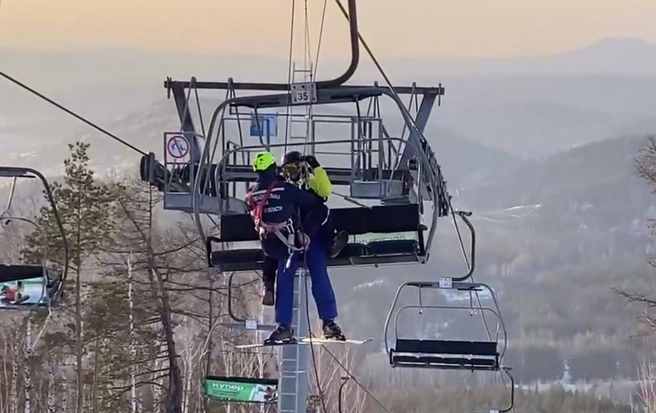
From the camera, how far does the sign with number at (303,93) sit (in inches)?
380

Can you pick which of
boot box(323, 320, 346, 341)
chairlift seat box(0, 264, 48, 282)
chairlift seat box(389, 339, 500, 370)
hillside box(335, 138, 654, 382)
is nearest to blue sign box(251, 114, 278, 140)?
chairlift seat box(389, 339, 500, 370)

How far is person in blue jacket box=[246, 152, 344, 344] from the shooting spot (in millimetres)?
10281

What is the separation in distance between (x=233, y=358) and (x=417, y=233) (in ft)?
87.3

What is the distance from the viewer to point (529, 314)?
117562 mm

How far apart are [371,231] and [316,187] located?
1.22 metres

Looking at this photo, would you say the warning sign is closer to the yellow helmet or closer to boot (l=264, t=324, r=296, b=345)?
boot (l=264, t=324, r=296, b=345)

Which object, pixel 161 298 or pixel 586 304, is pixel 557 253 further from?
pixel 161 298

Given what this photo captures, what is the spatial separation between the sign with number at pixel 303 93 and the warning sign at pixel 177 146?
4697 mm

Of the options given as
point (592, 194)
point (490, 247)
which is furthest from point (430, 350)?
point (592, 194)

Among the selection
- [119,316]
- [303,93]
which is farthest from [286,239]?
[119,316]

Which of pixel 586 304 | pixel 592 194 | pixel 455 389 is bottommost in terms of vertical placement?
pixel 455 389

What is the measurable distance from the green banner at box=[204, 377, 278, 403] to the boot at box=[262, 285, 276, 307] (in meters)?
5.94

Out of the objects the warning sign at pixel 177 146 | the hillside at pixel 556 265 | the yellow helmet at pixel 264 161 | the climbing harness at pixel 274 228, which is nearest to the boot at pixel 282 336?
the climbing harness at pixel 274 228

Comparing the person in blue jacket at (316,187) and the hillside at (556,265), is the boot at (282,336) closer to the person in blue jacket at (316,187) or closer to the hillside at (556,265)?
the person in blue jacket at (316,187)
